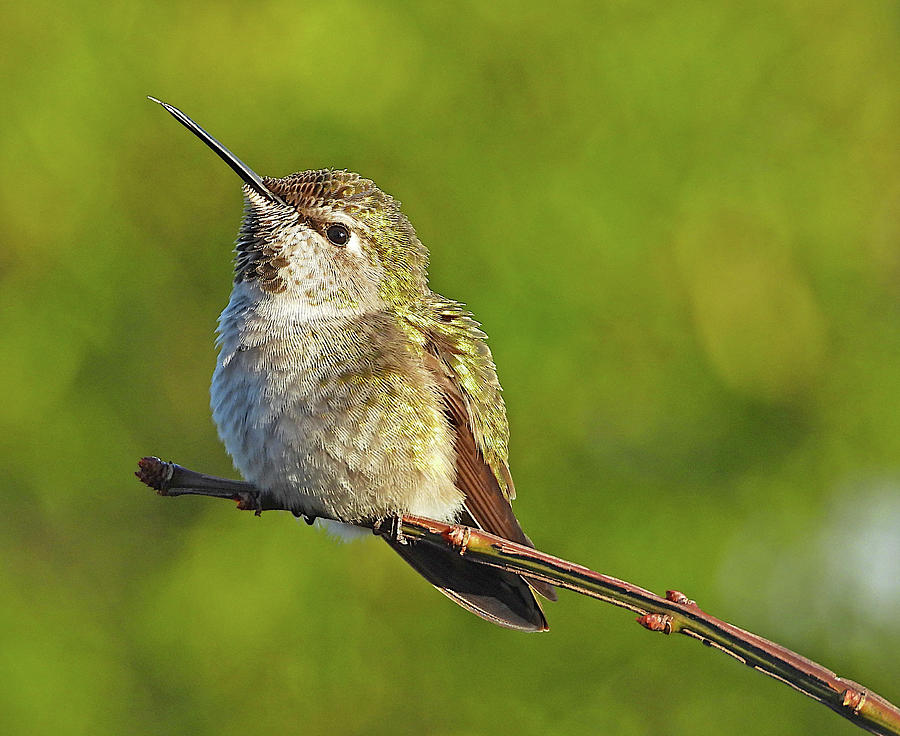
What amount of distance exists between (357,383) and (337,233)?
0.49 meters

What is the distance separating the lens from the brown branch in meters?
1.49

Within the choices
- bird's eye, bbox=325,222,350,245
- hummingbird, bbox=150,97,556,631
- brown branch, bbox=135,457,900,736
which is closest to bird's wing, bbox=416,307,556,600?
hummingbird, bbox=150,97,556,631

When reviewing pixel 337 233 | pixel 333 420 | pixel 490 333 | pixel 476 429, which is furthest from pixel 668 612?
pixel 490 333

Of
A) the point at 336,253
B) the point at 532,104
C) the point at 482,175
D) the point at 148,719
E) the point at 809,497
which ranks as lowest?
the point at 148,719

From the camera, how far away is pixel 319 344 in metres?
2.77

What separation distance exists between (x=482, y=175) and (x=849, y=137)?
5.30 feet

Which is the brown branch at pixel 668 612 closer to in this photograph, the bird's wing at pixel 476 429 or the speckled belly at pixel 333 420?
the speckled belly at pixel 333 420

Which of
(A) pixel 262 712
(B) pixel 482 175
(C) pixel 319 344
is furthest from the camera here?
(B) pixel 482 175

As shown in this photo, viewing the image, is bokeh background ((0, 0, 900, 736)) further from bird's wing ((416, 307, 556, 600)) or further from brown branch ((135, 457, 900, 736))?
brown branch ((135, 457, 900, 736))

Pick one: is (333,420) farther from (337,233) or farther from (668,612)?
(668,612)

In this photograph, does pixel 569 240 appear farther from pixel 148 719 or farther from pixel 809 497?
pixel 148 719

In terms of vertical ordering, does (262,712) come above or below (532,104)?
below

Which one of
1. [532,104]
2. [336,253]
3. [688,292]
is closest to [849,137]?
[688,292]

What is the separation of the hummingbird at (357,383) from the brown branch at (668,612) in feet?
1.67
